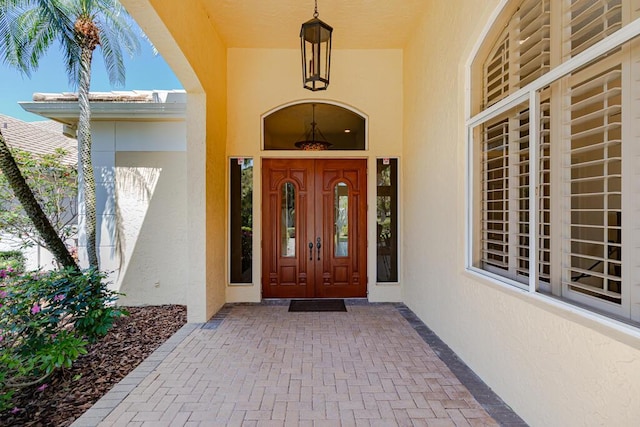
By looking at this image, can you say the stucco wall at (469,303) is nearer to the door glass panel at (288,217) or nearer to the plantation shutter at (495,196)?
the plantation shutter at (495,196)

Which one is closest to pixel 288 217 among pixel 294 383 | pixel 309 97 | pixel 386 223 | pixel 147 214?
pixel 386 223

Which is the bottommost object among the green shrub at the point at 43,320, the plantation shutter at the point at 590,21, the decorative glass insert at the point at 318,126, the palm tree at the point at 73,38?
the green shrub at the point at 43,320

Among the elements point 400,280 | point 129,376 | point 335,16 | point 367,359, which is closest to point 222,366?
point 129,376

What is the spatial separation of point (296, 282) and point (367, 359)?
2408 mm

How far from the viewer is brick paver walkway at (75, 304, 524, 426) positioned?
7.61 feet

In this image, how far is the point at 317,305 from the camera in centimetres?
513

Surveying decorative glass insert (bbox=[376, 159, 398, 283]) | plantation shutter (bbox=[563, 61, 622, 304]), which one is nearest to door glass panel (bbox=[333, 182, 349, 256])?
decorative glass insert (bbox=[376, 159, 398, 283])

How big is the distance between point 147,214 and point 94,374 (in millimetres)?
2673

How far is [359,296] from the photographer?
5469mm

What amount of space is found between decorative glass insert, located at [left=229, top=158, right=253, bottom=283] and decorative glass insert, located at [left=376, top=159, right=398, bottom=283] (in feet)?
7.10

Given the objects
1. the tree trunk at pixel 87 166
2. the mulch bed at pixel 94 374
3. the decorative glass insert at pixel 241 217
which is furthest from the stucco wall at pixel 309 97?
the tree trunk at pixel 87 166

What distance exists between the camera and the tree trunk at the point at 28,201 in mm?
3516

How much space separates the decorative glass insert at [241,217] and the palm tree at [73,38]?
2.07 m

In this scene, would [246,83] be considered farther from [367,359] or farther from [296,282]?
[367,359]
